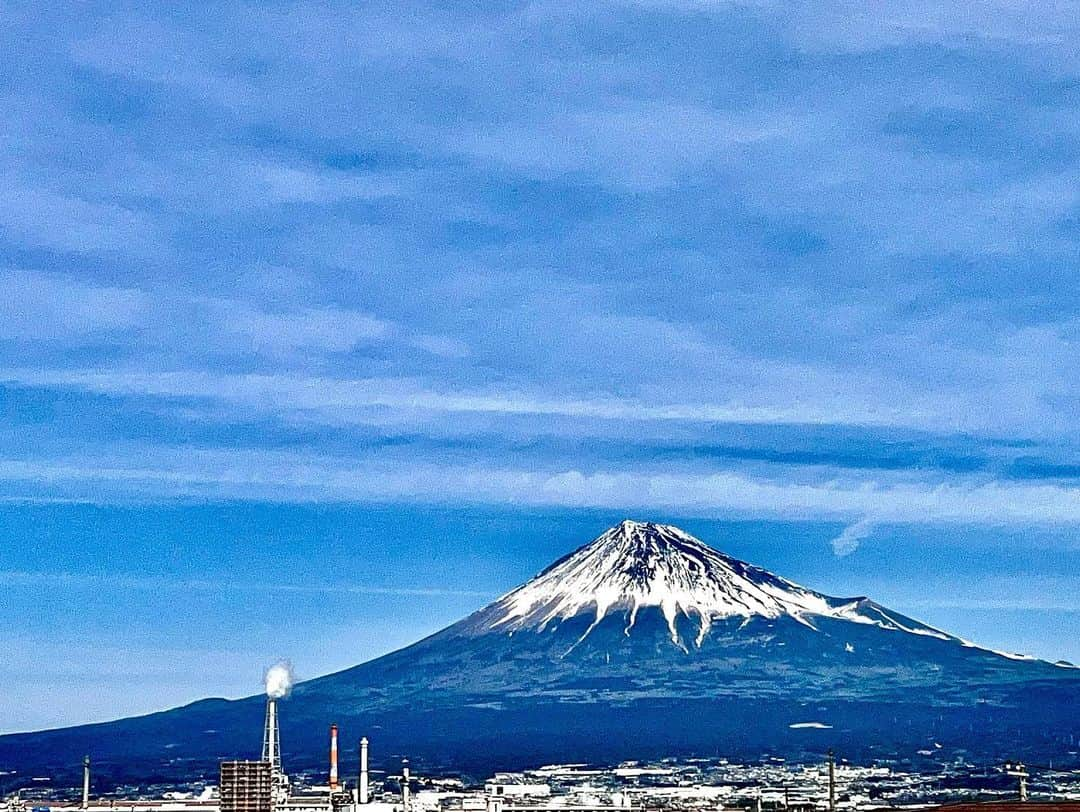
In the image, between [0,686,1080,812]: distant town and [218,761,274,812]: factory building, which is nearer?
[218,761,274,812]: factory building

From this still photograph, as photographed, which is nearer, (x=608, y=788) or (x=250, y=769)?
(x=250, y=769)

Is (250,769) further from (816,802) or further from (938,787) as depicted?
(938,787)

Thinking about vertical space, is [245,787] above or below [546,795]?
below

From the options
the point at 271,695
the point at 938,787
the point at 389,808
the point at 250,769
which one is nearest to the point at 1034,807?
the point at 250,769

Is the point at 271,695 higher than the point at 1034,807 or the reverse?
higher

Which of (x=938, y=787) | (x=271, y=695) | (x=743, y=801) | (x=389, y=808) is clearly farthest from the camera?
(x=938, y=787)

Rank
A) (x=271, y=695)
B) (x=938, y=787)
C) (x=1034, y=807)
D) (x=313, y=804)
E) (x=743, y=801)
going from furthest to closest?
1. (x=938, y=787)
2. (x=743, y=801)
3. (x=313, y=804)
4. (x=271, y=695)
5. (x=1034, y=807)

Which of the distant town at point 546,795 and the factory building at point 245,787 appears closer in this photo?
the factory building at point 245,787

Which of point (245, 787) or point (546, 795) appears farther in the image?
point (546, 795)
